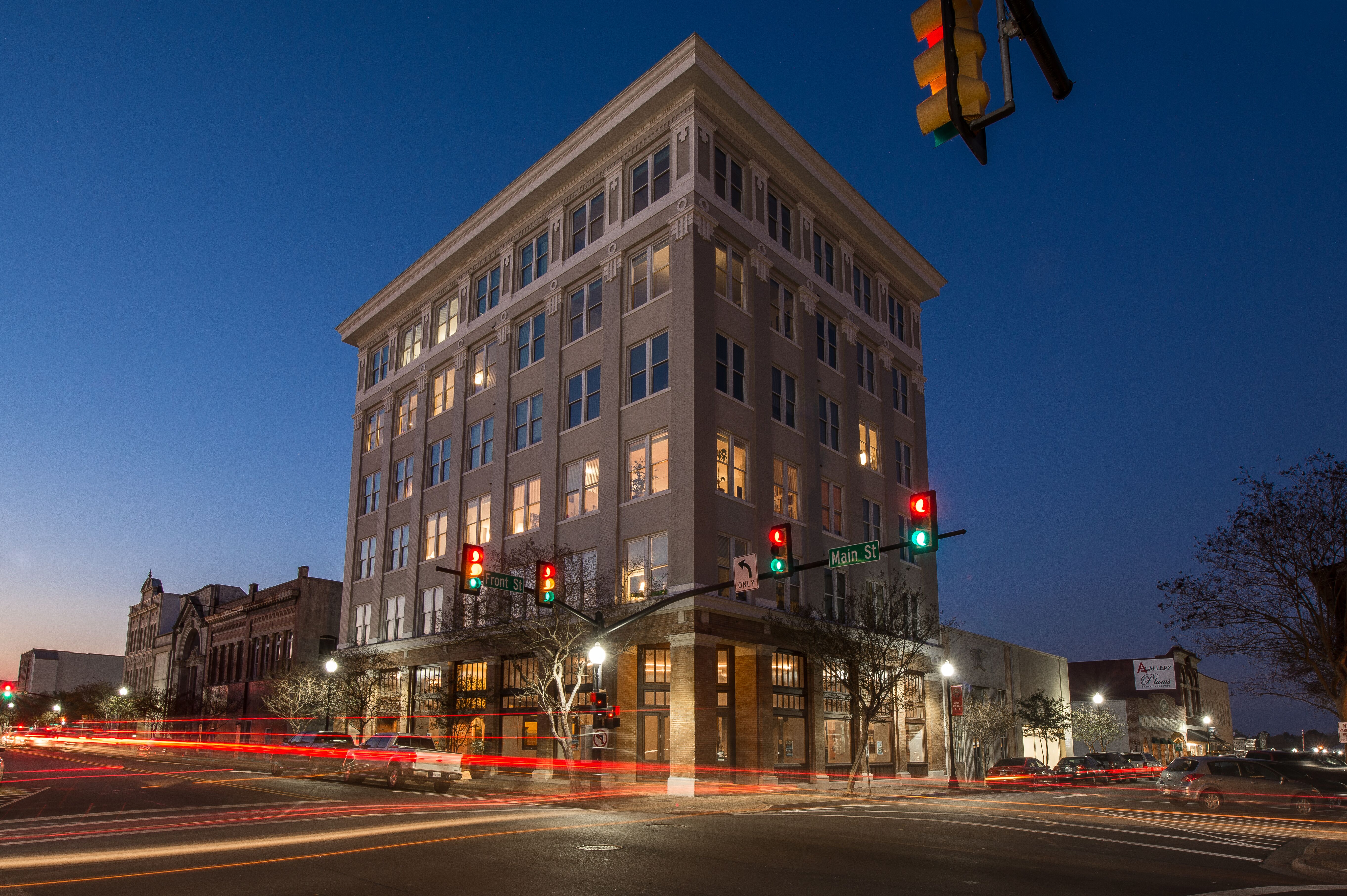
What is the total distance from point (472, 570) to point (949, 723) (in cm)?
3100

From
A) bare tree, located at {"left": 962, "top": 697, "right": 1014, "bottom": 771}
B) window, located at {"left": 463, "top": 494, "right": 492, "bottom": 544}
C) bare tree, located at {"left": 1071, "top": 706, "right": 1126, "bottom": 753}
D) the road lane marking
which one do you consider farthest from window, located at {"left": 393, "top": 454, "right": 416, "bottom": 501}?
bare tree, located at {"left": 1071, "top": 706, "right": 1126, "bottom": 753}

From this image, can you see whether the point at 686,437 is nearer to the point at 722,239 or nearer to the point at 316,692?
the point at 722,239

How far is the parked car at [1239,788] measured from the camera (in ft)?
85.6

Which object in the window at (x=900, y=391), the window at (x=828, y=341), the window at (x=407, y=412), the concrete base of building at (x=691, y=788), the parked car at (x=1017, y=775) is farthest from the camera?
the window at (x=407, y=412)

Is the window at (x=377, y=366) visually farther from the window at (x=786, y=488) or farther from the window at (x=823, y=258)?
the window at (x=786, y=488)

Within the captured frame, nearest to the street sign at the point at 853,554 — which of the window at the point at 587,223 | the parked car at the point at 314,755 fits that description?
the parked car at the point at 314,755

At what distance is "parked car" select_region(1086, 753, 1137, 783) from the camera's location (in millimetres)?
49844

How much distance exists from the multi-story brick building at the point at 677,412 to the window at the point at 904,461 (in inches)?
6.2

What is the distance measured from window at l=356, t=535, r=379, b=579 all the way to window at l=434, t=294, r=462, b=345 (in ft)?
39.0

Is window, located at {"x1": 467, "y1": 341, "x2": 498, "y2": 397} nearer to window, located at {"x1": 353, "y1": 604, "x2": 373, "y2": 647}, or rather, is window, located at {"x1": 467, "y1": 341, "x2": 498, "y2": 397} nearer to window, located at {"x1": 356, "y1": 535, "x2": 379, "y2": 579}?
window, located at {"x1": 356, "y1": 535, "x2": 379, "y2": 579}

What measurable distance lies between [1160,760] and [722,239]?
229 feet

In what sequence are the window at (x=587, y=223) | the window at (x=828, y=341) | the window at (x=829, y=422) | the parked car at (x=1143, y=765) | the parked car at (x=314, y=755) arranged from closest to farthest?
the parked car at (x=314, y=755) < the window at (x=587, y=223) < the window at (x=829, y=422) < the window at (x=828, y=341) < the parked car at (x=1143, y=765)

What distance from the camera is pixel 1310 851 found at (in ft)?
50.1

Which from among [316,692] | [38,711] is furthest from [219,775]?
[38,711]
